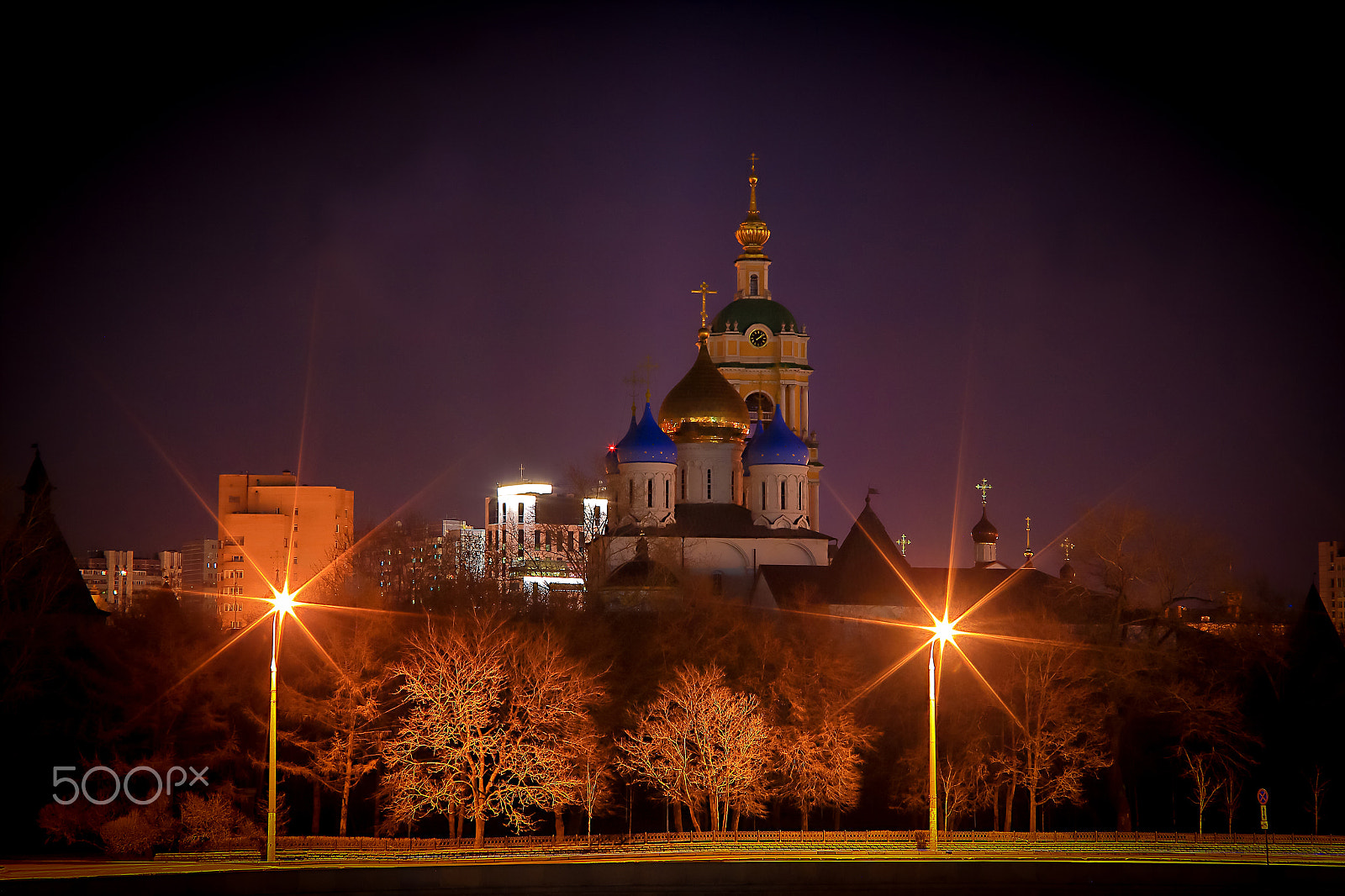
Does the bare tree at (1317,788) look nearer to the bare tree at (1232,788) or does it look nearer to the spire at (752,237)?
the bare tree at (1232,788)

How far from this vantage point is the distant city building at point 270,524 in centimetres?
13262

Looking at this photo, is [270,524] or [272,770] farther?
[270,524]

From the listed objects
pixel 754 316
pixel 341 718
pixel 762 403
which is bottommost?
pixel 341 718

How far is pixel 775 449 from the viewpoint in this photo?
76188 millimetres

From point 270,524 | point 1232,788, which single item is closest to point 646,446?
point 1232,788

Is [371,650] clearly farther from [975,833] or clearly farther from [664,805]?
[975,833]

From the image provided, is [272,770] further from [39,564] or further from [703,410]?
[703,410]

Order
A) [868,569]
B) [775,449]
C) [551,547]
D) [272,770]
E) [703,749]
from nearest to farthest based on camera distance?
[272,770] → [703,749] → [868,569] → [775,449] → [551,547]

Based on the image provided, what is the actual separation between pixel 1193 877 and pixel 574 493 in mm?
52653

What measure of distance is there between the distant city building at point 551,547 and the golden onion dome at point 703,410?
5689 mm

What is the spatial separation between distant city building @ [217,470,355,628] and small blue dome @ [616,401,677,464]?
60739mm

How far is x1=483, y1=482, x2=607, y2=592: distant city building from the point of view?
75562 millimetres

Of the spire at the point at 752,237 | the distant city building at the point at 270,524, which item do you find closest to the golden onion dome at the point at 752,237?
the spire at the point at 752,237

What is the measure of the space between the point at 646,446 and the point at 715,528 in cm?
477
